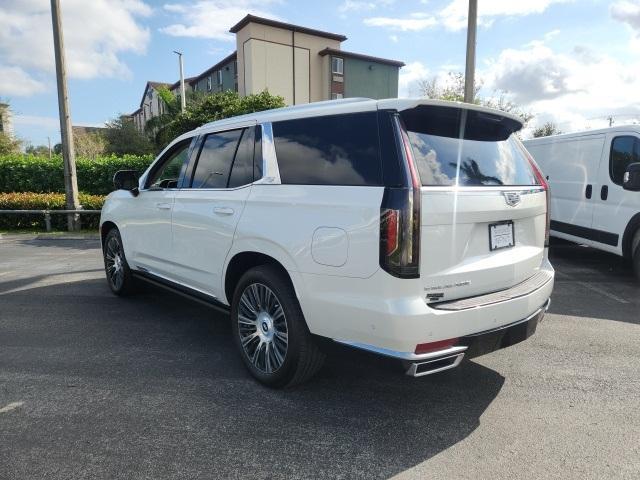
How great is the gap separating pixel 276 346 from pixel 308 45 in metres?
37.9

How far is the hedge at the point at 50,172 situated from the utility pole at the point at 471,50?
10.0 metres

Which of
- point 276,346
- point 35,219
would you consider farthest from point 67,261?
point 276,346

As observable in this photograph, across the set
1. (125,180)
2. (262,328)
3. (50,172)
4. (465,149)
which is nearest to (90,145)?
(50,172)

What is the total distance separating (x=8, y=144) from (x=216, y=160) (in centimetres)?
3354

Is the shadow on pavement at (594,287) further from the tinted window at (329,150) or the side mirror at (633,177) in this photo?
the tinted window at (329,150)

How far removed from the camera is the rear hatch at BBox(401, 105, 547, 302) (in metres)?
2.69

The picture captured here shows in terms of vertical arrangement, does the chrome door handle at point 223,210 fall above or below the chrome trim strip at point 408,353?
above

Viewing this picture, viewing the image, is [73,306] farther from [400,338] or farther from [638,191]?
[638,191]

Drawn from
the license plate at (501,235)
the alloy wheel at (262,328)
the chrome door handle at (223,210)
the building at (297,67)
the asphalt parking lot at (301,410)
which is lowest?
the asphalt parking lot at (301,410)

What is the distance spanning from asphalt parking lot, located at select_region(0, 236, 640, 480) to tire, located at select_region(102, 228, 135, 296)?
0.75 meters

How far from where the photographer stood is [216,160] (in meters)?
4.04

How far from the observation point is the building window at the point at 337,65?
125ft

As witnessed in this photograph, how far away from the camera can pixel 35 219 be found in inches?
527

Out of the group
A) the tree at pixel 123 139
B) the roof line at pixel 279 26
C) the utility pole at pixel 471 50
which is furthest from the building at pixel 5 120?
the utility pole at pixel 471 50
